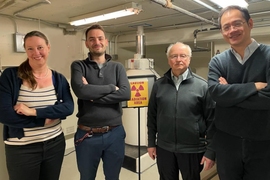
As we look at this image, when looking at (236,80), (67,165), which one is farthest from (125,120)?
(236,80)

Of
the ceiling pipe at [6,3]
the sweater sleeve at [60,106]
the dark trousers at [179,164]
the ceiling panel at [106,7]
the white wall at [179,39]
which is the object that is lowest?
the dark trousers at [179,164]

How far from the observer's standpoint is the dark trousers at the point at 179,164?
156 cm

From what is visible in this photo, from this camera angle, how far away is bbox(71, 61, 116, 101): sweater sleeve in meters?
1.54

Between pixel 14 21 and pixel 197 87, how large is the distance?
2.97 meters

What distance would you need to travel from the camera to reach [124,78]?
174 centimetres

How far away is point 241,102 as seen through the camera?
117cm

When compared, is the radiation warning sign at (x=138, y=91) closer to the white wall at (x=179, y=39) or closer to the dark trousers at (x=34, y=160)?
the dark trousers at (x=34, y=160)

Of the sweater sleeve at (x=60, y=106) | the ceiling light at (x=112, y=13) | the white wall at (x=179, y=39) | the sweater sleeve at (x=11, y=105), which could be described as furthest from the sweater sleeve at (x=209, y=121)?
the white wall at (x=179, y=39)

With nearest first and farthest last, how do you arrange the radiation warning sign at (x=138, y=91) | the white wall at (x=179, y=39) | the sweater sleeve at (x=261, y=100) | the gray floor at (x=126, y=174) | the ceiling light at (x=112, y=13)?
the sweater sleeve at (x=261, y=100) < the radiation warning sign at (x=138, y=91) < the ceiling light at (x=112, y=13) < the gray floor at (x=126, y=174) < the white wall at (x=179, y=39)

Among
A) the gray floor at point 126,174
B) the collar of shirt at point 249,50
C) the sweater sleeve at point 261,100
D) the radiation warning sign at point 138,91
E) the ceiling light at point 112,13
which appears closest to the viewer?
the sweater sleeve at point 261,100

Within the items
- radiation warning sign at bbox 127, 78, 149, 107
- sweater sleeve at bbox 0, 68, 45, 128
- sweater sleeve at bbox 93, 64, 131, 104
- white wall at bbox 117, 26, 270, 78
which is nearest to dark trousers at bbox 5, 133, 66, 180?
sweater sleeve at bbox 0, 68, 45, 128

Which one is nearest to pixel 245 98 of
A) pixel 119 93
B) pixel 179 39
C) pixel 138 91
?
pixel 119 93

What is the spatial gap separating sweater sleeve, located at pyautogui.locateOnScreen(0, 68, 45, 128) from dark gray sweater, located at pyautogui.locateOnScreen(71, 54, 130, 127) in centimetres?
33

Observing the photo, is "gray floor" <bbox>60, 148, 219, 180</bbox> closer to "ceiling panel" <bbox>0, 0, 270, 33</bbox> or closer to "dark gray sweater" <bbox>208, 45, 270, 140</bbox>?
"dark gray sweater" <bbox>208, 45, 270, 140</bbox>
